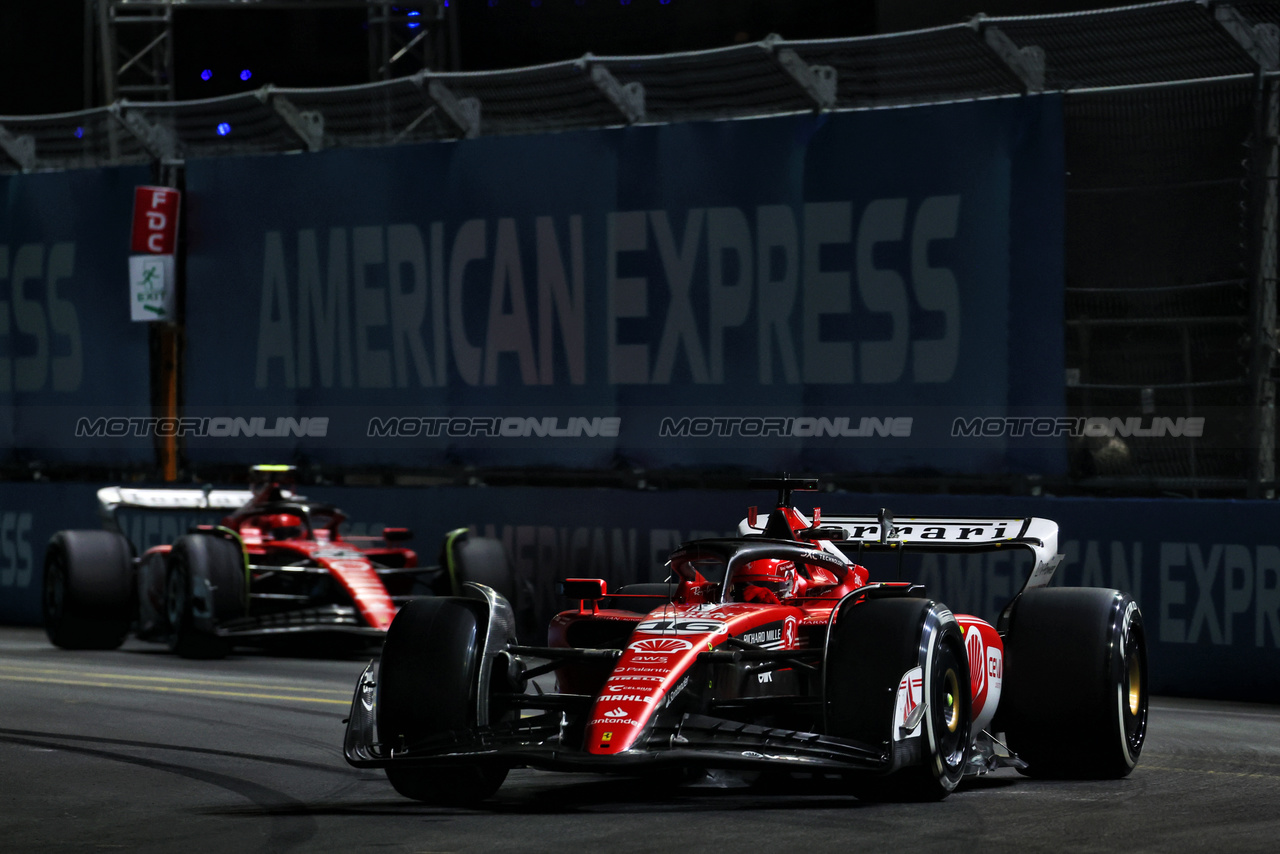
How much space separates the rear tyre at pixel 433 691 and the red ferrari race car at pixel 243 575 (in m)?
6.77

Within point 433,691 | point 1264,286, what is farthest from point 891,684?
point 1264,286

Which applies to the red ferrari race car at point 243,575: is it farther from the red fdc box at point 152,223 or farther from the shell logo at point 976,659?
the shell logo at point 976,659

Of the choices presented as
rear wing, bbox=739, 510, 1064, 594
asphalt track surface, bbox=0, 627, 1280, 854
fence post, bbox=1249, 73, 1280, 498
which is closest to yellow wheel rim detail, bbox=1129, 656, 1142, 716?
asphalt track surface, bbox=0, 627, 1280, 854

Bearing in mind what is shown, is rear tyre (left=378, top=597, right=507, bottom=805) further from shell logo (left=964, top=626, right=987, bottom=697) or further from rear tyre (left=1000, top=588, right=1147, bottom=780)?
rear tyre (left=1000, top=588, right=1147, bottom=780)

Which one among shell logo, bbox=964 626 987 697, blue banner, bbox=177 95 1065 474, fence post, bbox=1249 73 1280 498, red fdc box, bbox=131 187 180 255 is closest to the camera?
shell logo, bbox=964 626 987 697

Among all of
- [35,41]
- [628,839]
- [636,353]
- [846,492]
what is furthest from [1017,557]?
[35,41]

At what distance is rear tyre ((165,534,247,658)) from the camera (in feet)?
50.8

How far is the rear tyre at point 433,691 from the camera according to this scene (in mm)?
8078

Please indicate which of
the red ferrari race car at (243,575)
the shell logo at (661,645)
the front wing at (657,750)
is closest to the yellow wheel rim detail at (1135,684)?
the front wing at (657,750)

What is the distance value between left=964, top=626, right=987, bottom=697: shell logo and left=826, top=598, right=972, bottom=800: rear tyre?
1.16ft

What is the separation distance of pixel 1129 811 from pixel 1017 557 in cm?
567

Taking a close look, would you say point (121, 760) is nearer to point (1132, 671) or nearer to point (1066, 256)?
point (1132, 671)

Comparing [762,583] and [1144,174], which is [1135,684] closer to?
[762,583]

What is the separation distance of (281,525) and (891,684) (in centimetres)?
971
